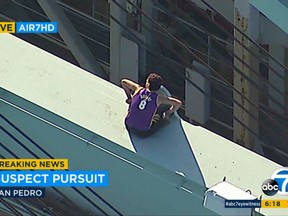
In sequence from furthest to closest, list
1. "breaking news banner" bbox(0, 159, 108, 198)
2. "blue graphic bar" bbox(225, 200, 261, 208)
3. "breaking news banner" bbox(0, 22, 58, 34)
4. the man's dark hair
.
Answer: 1. "breaking news banner" bbox(0, 22, 58, 34)
2. the man's dark hair
3. "breaking news banner" bbox(0, 159, 108, 198)
4. "blue graphic bar" bbox(225, 200, 261, 208)

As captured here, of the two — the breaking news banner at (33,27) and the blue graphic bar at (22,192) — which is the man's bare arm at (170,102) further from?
the breaking news banner at (33,27)

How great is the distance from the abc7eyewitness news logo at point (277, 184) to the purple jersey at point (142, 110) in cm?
82

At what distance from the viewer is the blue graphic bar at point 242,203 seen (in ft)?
15.1

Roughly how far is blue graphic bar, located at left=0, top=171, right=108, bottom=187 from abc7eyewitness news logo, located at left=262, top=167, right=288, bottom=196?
3.22ft

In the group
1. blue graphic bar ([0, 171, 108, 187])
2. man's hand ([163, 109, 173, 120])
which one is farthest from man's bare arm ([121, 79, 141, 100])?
blue graphic bar ([0, 171, 108, 187])

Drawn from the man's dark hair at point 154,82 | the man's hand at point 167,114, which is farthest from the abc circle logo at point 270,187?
the man's dark hair at point 154,82

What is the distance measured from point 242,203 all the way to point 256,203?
118 mm

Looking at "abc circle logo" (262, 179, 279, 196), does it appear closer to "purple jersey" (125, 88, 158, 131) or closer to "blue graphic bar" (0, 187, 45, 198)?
"purple jersey" (125, 88, 158, 131)

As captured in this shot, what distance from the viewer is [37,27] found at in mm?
9125

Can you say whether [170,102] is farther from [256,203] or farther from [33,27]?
[33,27]

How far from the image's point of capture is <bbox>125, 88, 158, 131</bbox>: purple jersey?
5035 mm

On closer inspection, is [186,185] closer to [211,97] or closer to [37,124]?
[37,124]

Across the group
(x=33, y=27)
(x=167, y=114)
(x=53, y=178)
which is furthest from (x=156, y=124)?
(x=33, y=27)

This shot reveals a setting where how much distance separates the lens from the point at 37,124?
4.95m
